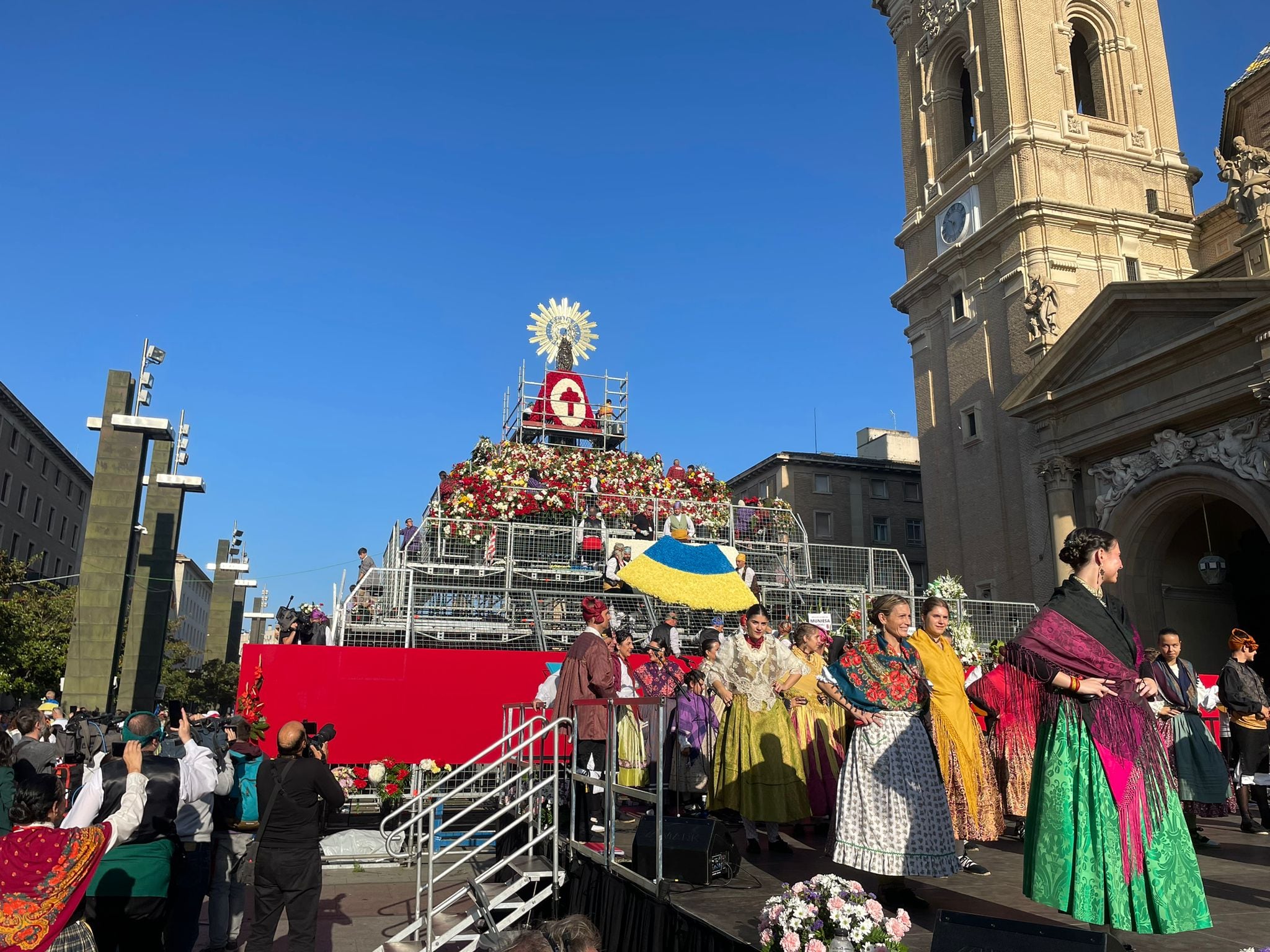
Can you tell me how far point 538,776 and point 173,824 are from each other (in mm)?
3483

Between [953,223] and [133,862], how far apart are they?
95.0ft

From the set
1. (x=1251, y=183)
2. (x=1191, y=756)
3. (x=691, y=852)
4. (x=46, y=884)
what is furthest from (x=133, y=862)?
(x=1251, y=183)

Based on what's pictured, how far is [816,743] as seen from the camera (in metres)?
9.99

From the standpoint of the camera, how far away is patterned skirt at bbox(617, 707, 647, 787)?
→ 35.2ft

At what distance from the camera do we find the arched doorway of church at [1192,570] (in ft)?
72.3

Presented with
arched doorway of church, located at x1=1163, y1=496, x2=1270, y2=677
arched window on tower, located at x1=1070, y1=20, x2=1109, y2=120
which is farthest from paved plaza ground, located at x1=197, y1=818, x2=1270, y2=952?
arched window on tower, located at x1=1070, y1=20, x2=1109, y2=120

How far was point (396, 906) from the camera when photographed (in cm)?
978

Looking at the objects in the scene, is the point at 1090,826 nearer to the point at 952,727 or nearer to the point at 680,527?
the point at 952,727

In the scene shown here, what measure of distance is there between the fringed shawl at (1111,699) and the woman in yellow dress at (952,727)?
2.43 metres

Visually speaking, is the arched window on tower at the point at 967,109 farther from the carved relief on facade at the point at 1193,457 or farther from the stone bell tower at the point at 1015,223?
the carved relief on facade at the point at 1193,457

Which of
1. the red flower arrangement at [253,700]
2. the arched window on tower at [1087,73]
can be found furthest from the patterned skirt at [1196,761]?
the arched window on tower at [1087,73]

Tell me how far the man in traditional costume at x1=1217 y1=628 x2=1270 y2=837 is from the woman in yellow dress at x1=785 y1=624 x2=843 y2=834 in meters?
3.96

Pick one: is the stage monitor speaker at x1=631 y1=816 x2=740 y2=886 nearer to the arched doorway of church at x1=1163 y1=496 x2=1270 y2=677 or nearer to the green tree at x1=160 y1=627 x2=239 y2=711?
the arched doorway of church at x1=1163 y1=496 x2=1270 y2=677

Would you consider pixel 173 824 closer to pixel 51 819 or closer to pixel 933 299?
pixel 51 819
